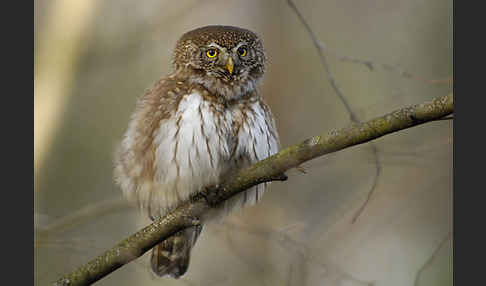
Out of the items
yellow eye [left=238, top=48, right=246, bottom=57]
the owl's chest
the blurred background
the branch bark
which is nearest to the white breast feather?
the owl's chest

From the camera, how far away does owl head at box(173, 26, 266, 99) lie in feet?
9.80

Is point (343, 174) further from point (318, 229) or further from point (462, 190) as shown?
point (462, 190)

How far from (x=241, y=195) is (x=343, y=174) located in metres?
→ 1.89

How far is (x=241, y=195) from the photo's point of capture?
3.08 metres

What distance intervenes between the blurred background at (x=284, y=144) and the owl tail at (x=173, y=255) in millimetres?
158

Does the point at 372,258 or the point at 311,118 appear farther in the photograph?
the point at 311,118

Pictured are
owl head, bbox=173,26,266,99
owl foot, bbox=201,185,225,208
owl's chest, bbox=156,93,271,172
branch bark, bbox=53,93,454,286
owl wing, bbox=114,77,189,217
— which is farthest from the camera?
owl head, bbox=173,26,266,99

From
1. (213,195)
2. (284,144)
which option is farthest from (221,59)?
(284,144)

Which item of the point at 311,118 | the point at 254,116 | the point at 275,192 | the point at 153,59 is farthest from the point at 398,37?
the point at 254,116

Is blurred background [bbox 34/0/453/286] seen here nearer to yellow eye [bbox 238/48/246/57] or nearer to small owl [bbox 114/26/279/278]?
small owl [bbox 114/26/279/278]

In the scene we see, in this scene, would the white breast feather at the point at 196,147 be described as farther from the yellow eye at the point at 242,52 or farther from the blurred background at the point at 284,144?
the blurred background at the point at 284,144

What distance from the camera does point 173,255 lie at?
3.37 metres

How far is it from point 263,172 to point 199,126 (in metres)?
0.63

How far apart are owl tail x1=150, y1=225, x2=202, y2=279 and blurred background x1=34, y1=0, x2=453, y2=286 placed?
0.52ft
